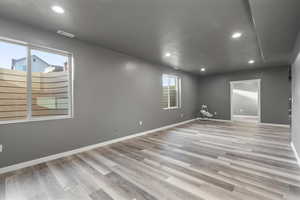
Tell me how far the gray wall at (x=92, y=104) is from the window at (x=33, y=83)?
0.54 feet

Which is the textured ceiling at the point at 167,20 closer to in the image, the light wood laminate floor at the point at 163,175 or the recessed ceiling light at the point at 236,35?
the recessed ceiling light at the point at 236,35

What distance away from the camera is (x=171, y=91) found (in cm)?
612

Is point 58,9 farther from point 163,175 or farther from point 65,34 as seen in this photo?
point 163,175

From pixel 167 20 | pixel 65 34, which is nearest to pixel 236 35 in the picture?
pixel 167 20

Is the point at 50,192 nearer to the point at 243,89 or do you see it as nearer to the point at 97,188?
the point at 97,188

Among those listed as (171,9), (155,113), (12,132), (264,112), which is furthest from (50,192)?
(264,112)

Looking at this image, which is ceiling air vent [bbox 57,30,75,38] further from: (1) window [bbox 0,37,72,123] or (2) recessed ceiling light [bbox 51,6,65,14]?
(2) recessed ceiling light [bbox 51,6,65,14]

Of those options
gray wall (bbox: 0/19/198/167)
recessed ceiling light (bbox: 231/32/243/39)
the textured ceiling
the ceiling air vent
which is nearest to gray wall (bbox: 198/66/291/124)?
the textured ceiling

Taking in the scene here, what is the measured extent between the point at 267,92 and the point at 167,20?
6.31 metres

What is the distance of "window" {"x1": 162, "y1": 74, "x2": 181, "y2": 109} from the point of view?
18.5ft

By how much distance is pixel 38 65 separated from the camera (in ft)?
8.86

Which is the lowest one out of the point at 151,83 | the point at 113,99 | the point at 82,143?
the point at 82,143

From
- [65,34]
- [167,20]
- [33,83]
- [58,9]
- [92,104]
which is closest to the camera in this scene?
[58,9]

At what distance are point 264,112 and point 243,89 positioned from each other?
10.9 feet
